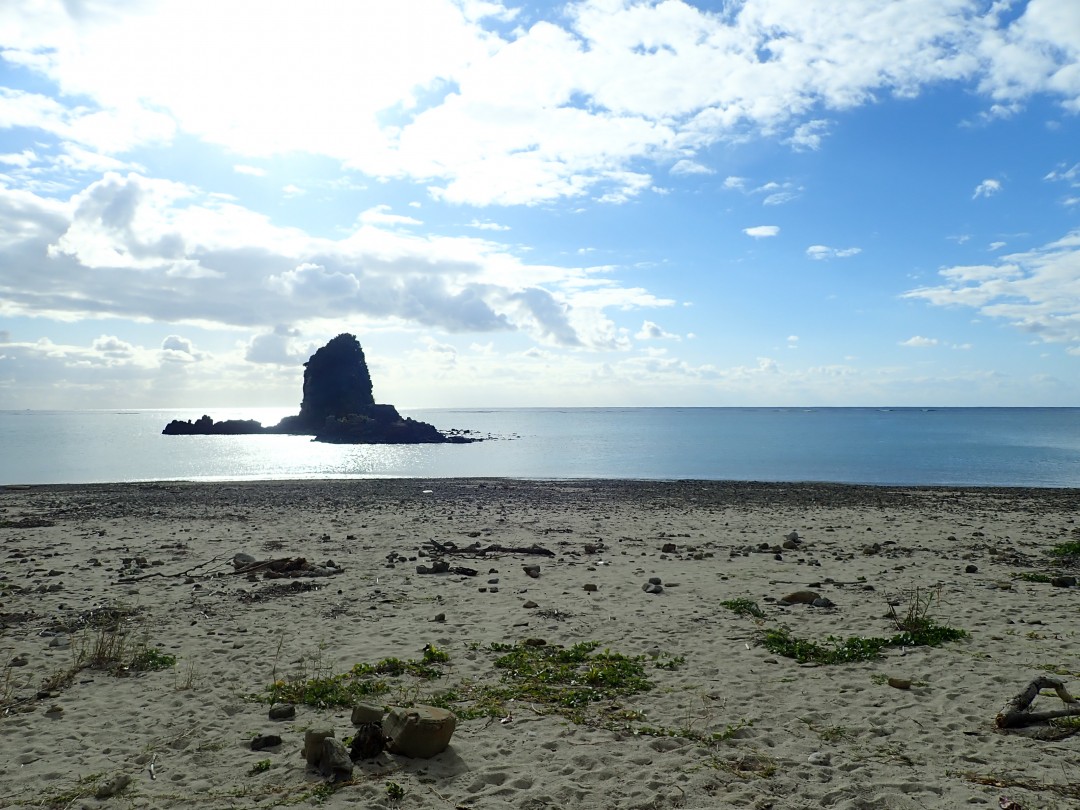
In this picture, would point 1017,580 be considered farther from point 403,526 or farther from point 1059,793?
point 403,526

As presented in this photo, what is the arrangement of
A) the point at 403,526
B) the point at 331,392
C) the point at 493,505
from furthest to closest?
1. the point at 331,392
2. the point at 493,505
3. the point at 403,526

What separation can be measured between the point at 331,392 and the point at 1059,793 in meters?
137

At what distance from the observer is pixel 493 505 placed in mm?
29453

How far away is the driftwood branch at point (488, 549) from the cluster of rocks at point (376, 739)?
10.5 meters

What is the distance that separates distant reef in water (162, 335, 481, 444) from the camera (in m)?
113

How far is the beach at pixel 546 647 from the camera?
6.04 meters

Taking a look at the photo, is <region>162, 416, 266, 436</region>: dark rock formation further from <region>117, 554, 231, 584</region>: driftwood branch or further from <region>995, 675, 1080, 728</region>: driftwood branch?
A: <region>995, 675, 1080, 728</region>: driftwood branch

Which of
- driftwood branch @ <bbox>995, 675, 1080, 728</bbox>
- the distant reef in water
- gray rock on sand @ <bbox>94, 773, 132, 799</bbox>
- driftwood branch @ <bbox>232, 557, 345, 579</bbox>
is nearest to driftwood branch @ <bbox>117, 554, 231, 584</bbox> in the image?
driftwood branch @ <bbox>232, 557, 345, 579</bbox>

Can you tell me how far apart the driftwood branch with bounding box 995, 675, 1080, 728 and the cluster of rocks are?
18.4 ft

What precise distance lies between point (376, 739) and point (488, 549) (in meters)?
11.4

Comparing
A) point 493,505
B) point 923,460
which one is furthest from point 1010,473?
point 493,505

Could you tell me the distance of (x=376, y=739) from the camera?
6.51m

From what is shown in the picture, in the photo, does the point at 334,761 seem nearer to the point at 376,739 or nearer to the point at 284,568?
the point at 376,739

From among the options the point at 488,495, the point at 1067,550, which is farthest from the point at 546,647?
the point at 488,495
